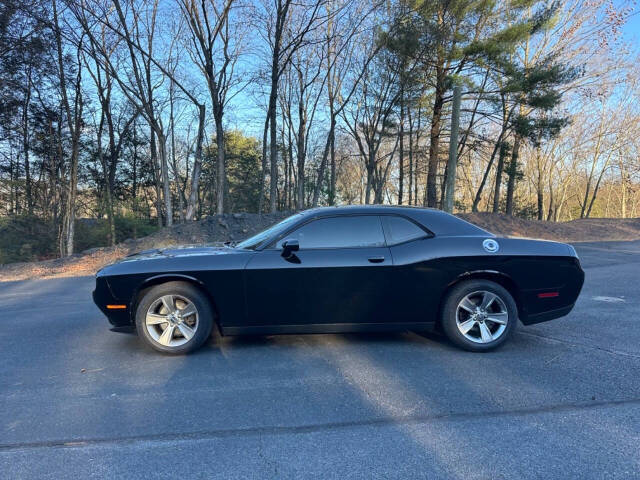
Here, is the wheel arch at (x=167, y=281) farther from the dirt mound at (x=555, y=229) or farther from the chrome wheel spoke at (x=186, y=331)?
the dirt mound at (x=555, y=229)

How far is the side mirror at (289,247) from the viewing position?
13.0ft

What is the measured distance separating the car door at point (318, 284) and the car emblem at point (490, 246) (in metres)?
1.02

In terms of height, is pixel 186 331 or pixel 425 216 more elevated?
pixel 425 216

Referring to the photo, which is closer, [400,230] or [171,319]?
[171,319]

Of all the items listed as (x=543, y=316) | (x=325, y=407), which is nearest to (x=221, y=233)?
(x=543, y=316)

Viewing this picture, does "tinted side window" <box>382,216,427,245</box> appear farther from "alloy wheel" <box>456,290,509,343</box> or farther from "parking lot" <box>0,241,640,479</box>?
"parking lot" <box>0,241,640,479</box>

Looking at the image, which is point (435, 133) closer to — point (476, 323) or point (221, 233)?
point (221, 233)

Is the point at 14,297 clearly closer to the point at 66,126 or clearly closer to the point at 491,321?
the point at 491,321

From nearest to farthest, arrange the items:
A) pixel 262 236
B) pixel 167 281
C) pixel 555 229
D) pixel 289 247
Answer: pixel 289 247, pixel 167 281, pixel 262 236, pixel 555 229

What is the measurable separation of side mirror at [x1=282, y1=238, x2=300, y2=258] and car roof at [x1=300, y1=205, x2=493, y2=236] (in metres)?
0.43

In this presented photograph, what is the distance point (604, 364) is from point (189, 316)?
4037 millimetres

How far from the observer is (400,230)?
423cm

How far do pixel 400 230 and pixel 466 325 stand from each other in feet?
3.88

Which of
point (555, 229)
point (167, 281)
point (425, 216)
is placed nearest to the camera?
point (167, 281)
